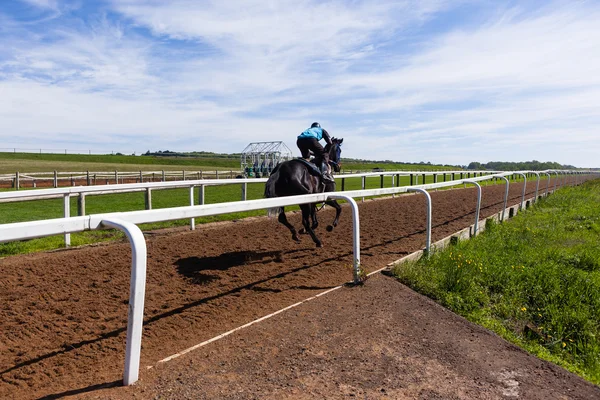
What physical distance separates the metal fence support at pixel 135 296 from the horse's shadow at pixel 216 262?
2.30 m

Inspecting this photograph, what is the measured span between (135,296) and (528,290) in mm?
4201

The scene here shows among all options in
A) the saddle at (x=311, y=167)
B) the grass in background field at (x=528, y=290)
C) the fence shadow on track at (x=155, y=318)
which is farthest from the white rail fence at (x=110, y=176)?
the fence shadow on track at (x=155, y=318)

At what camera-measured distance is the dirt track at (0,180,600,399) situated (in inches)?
112

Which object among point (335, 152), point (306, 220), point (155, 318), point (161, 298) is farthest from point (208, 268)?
point (335, 152)

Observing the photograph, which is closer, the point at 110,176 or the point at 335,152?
the point at 335,152

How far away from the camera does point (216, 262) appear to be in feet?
18.7

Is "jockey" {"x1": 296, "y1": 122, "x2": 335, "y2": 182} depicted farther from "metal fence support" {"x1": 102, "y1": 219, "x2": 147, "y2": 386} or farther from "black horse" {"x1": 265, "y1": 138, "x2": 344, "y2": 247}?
"metal fence support" {"x1": 102, "y1": 219, "x2": 147, "y2": 386}

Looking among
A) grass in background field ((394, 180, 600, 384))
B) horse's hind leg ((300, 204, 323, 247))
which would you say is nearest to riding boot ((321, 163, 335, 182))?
horse's hind leg ((300, 204, 323, 247))

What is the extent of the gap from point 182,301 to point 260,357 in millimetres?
1563

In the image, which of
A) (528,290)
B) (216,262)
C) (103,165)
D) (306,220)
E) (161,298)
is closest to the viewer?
(161,298)

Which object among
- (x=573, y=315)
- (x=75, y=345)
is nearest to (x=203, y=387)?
(x=75, y=345)

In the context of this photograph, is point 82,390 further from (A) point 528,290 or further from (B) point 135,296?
(A) point 528,290

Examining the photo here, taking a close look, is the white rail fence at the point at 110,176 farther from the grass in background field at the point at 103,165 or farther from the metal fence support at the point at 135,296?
the metal fence support at the point at 135,296

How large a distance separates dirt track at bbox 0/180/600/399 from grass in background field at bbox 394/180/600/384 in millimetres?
467
